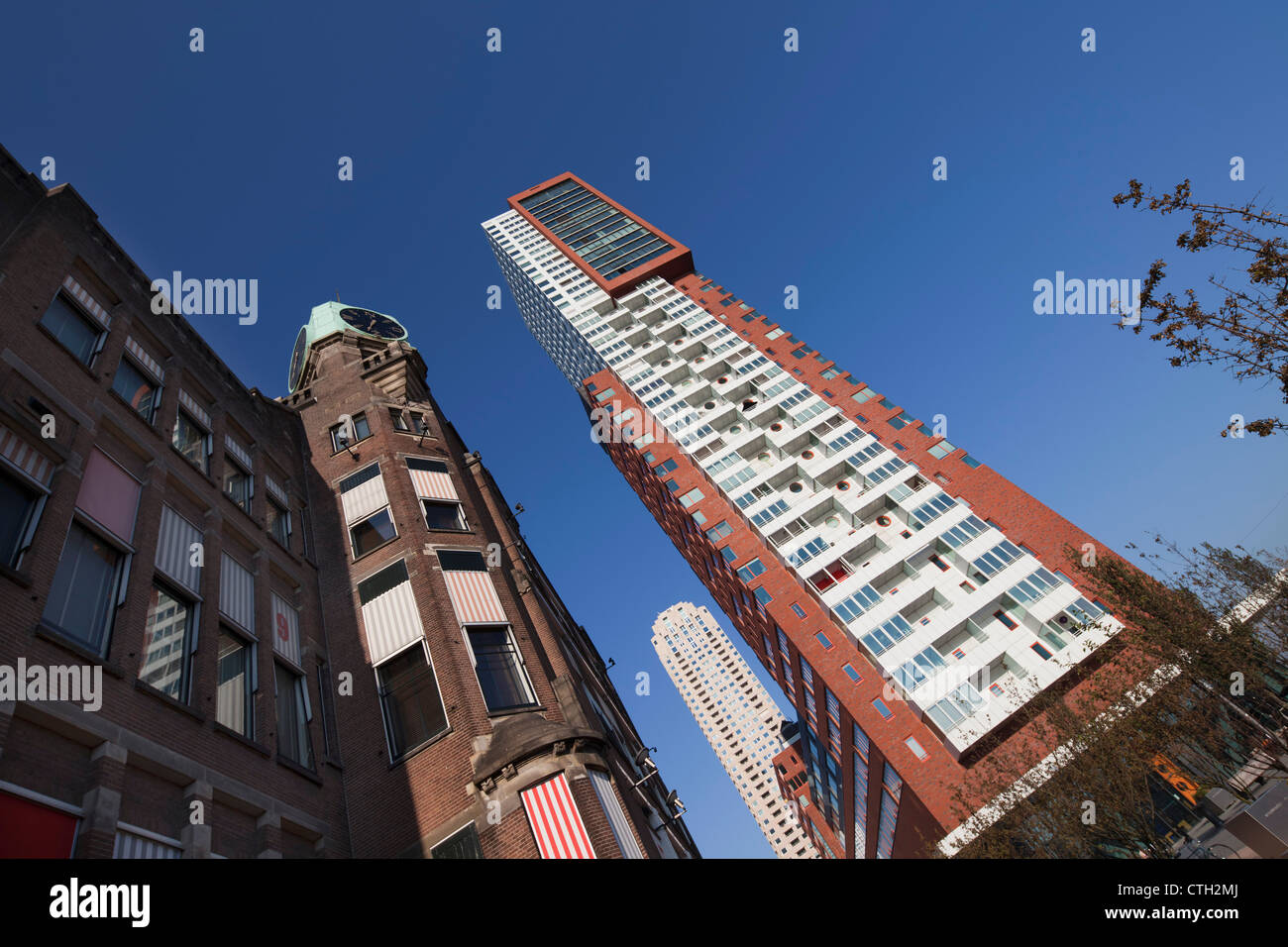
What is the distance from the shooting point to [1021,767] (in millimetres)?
36219

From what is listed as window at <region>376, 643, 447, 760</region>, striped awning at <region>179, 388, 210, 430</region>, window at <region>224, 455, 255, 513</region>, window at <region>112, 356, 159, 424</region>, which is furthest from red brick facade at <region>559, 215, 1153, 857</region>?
window at <region>112, 356, 159, 424</region>

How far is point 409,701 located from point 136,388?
41.1ft

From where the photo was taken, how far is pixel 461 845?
15328 mm

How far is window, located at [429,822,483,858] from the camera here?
15.1 meters

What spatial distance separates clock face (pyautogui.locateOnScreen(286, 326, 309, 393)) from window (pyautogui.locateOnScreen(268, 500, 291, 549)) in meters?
15.6

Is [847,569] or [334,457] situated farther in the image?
[847,569]

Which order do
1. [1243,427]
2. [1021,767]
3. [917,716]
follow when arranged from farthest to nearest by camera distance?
[917,716], [1021,767], [1243,427]

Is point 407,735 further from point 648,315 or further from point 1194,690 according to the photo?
point 648,315

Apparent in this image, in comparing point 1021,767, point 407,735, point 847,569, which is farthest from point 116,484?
point 847,569

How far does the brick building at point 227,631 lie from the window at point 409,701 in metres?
0.06

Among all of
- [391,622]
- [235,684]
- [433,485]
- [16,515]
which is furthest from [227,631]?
[433,485]

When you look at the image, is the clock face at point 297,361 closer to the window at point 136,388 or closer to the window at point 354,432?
the window at point 354,432

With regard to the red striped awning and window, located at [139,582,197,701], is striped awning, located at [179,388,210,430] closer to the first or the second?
window, located at [139,582,197,701]
